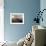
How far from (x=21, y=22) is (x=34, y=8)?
780 mm

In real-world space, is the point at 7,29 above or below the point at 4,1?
below

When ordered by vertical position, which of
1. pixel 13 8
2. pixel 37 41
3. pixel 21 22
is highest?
pixel 13 8

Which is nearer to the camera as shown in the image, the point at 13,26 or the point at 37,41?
the point at 37,41

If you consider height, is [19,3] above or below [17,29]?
above

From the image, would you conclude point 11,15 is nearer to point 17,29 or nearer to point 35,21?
point 17,29

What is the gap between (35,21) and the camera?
525 cm

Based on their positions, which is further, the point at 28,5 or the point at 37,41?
the point at 28,5

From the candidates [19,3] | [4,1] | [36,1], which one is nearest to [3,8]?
[4,1]

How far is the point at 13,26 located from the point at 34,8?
1.13 m

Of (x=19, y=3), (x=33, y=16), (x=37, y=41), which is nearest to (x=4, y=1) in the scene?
(x=19, y=3)

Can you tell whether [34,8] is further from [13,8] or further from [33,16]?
[13,8]

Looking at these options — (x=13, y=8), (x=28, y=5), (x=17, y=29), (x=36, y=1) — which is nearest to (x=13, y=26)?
(x=17, y=29)

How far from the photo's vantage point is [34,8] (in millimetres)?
5316

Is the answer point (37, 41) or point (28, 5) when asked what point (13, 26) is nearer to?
point (28, 5)
